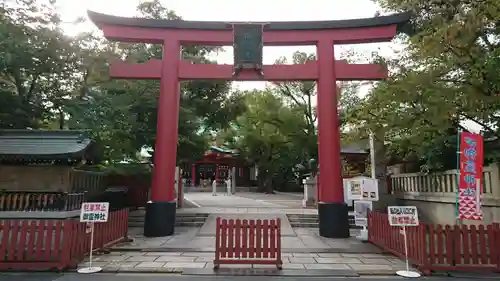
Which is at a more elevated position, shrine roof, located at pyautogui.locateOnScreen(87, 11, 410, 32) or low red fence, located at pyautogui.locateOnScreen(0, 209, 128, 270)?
shrine roof, located at pyautogui.locateOnScreen(87, 11, 410, 32)

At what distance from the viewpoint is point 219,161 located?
120 feet

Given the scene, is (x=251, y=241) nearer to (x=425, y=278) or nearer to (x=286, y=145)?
(x=425, y=278)

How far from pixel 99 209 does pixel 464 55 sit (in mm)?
8084

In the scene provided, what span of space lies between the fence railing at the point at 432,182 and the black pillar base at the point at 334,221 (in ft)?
9.57

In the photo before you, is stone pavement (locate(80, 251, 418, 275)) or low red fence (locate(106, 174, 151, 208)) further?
low red fence (locate(106, 174, 151, 208))

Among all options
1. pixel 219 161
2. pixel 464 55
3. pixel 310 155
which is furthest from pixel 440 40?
pixel 219 161

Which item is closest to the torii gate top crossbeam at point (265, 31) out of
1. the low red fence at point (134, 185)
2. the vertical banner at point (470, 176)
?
the vertical banner at point (470, 176)

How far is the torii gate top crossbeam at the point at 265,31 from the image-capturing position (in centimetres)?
1097

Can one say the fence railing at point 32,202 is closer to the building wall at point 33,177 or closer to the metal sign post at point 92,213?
the building wall at point 33,177

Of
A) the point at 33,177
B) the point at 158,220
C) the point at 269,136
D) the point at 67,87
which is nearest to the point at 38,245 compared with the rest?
the point at 158,220

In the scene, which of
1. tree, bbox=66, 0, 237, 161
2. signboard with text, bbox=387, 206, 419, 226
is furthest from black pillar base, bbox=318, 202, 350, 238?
tree, bbox=66, 0, 237, 161

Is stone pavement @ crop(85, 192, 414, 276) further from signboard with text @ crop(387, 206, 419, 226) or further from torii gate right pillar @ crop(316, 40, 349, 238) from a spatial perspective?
signboard with text @ crop(387, 206, 419, 226)

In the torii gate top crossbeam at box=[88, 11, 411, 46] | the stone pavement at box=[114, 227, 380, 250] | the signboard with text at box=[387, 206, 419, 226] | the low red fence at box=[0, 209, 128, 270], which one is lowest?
the stone pavement at box=[114, 227, 380, 250]

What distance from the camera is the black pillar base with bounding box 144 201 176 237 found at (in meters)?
10.5
